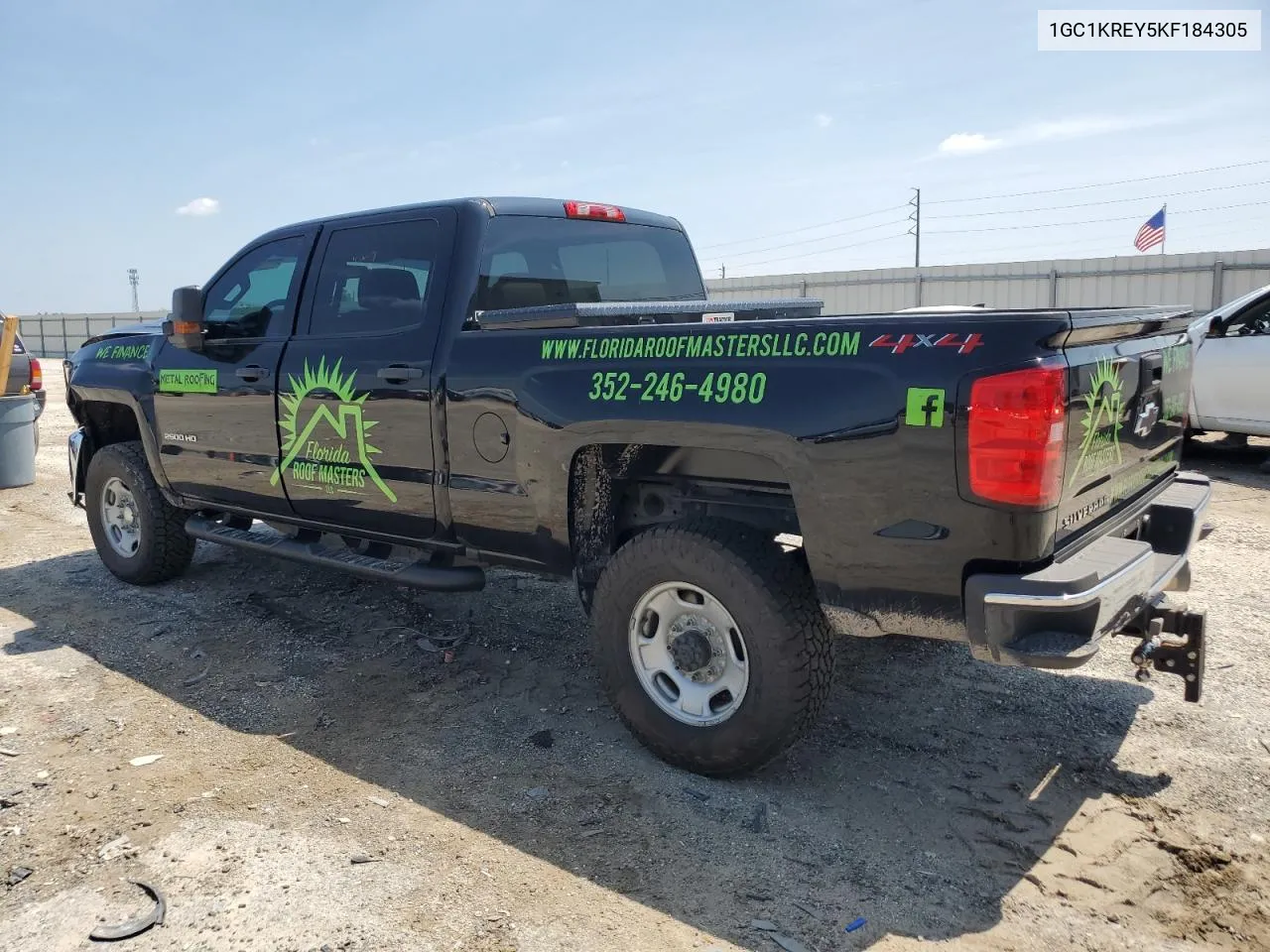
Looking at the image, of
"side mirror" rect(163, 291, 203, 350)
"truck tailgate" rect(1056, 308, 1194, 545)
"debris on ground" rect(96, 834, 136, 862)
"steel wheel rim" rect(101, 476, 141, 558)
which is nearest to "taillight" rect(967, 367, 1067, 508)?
"truck tailgate" rect(1056, 308, 1194, 545)

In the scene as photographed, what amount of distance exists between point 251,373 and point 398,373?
46.0 inches

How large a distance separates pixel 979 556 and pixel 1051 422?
1.37 ft

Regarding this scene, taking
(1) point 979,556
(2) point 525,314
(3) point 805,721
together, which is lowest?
(3) point 805,721

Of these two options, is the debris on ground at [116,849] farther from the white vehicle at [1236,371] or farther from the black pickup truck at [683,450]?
the white vehicle at [1236,371]

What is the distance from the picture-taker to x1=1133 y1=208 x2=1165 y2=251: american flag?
20.9 m

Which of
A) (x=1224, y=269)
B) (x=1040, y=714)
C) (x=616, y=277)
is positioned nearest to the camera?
(x=1040, y=714)

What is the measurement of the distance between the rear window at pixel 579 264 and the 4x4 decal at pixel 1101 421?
2.39 meters

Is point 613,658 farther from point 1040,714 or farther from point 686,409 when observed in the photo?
point 1040,714

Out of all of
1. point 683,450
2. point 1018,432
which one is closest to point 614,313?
point 683,450

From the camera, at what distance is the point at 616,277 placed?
4.83m

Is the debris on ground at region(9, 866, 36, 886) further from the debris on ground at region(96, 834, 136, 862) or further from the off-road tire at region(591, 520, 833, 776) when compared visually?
the off-road tire at region(591, 520, 833, 776)

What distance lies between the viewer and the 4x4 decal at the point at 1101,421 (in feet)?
9.20

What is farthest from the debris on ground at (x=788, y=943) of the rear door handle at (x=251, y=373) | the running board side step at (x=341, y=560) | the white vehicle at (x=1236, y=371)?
the white vehicle at (x=1236, y=371)

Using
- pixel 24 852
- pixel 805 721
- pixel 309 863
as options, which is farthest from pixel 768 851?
pixel 24 852
